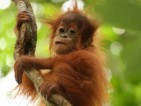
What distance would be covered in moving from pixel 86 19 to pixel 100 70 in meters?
0.69

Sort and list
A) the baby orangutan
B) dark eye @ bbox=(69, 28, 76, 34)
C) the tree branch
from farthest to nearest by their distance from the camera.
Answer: dark eye @ bbox=(69, 28, 76, 34), the baby orangutan, the tree branch

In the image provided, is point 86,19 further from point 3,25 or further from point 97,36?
point 3,25

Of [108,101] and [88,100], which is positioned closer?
[88,100]

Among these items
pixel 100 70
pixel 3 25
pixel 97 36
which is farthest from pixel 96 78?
pixel 3 25

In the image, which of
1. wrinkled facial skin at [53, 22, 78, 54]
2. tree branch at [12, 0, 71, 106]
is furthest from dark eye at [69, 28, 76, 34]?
tree branch at [12, 0, 71, 106]

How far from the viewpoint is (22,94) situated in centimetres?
303

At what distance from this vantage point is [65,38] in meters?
3.15

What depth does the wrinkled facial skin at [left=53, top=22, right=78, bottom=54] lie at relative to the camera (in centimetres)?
310

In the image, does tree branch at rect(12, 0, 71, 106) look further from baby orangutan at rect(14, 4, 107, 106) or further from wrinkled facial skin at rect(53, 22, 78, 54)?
wrinkled facial skin at rect(53, 22, 78, 54)

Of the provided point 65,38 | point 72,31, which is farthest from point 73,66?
point 72,31

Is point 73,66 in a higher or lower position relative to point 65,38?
lower

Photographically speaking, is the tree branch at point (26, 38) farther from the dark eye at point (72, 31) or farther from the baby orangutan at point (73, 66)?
the dark eye at point (72, 31)

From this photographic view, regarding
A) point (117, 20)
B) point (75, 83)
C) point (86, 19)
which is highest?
point (117, 20)

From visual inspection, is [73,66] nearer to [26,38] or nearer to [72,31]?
[72,31]
